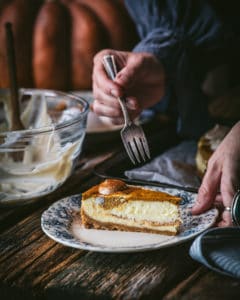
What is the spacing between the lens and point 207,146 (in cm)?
164

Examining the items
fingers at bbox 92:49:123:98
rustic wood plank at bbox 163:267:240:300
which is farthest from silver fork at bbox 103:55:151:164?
rustic wood plank at bbox 163:267:240:300

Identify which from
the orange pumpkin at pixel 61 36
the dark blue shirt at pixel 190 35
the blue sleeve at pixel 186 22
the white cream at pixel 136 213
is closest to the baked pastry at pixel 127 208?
the white cream at pixel 136 213

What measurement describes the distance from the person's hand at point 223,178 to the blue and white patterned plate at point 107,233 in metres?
0.02

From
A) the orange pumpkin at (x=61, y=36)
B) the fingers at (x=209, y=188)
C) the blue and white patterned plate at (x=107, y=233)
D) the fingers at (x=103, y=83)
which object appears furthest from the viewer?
the orange pumpkin at (x=61, y=36)

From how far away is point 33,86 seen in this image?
8.69 feet

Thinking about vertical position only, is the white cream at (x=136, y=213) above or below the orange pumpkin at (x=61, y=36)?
below

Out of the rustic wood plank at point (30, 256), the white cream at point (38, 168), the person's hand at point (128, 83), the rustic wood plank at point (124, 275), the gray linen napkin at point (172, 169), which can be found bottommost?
the gray linen napkin at point (172, 169)

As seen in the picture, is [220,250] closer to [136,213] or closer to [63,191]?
[136,213]

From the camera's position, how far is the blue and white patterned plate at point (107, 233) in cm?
111

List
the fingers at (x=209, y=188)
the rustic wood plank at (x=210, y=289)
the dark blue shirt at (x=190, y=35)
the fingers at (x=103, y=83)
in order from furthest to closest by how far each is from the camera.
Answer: the dark blue shirt at (x=190, y=35), the fingers at (x=103, y=83), the fingers at (x=209, y=188), the rustic wood plank at (x=210, y=289)

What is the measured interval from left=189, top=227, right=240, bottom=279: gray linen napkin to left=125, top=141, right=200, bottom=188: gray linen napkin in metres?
0.41

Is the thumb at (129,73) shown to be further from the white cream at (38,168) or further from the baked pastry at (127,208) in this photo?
the baked pastry at (127,208)

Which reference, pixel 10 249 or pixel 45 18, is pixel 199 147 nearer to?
pixel 10 249

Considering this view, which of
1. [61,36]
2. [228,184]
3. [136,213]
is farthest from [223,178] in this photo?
[61,36]
